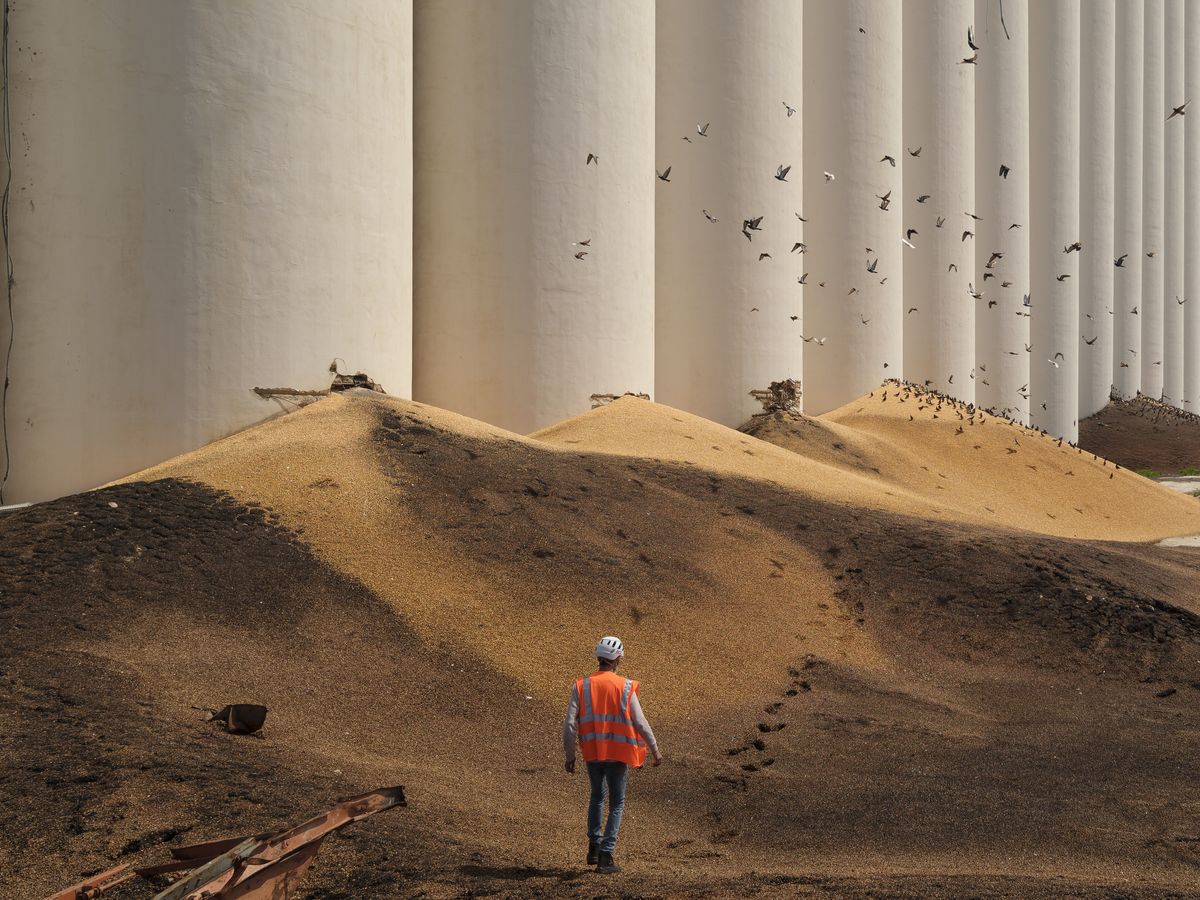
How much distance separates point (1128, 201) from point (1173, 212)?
663cm

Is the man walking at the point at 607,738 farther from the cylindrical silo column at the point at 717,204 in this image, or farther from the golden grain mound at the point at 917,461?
the cylindrical silo column at the point at 717,204

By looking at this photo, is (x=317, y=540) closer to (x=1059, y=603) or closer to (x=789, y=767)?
(x=789, y=767)

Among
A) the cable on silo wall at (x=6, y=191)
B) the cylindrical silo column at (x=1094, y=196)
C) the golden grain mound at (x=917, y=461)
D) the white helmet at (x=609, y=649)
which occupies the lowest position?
the white helmet at (x=609, y=649)

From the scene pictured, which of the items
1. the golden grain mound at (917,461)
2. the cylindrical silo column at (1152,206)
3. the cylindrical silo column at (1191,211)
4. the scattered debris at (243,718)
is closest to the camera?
the scattered debris at (243,718)

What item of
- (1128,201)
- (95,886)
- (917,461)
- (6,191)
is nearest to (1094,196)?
(1128,201)

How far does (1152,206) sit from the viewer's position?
53.3m

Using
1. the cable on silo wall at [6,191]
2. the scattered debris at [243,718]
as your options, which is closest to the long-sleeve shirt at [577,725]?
the scattered debris at [243,718]

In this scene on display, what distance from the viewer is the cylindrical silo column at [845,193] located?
30906mm

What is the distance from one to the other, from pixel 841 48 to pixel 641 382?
40.8 feet

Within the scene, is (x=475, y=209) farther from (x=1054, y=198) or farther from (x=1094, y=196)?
A: (x=1094, y=196)

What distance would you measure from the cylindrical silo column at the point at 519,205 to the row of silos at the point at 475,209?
0.05 metres

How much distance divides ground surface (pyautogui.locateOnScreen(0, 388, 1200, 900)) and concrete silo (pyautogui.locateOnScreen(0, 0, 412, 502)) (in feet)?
4.54

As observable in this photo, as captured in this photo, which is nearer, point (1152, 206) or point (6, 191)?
point (6, 191)

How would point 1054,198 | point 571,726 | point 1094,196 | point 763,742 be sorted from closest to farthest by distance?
point 571,726 → point 763,742 → point 1054,198 → point 1094,196
